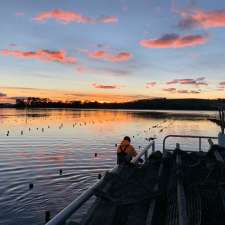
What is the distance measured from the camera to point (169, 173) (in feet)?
39.7

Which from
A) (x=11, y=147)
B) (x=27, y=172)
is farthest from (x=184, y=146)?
(x=27, y=172)

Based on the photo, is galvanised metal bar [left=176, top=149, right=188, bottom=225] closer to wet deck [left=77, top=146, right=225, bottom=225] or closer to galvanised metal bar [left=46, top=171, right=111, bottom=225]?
wet deck [left=77, top=146, right=225, bottom=225]

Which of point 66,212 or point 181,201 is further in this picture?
point 181,201

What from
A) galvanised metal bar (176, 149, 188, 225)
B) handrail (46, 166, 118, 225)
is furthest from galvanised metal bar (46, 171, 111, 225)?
galvanised metal bar (176, 149, 188, 225)

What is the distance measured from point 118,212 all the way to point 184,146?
1804 inches

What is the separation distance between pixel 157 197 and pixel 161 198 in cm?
12

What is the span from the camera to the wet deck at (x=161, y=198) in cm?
774

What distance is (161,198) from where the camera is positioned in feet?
29.7

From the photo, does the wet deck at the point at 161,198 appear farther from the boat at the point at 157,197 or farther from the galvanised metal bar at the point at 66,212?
the galvanised metal bar at the point at 66,212

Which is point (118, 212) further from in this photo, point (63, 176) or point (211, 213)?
point (63, 176)

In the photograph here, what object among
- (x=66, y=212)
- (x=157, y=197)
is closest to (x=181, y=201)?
(x=157, y=197)

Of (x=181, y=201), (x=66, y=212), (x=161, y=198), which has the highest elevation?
(x=66, y=212)

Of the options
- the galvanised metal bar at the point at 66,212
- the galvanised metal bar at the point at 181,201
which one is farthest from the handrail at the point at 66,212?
the galvanised metal bar at the point at 181,201

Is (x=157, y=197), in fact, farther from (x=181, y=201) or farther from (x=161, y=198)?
(x=181, y=201)
